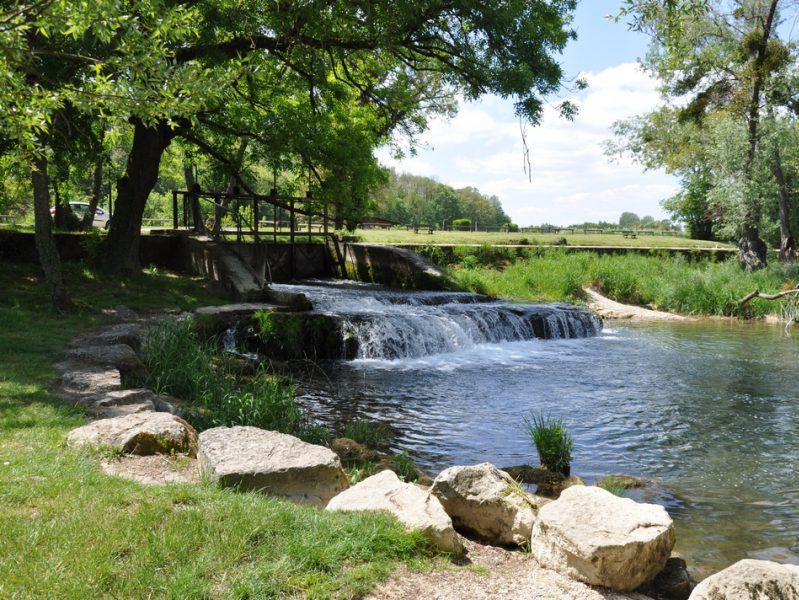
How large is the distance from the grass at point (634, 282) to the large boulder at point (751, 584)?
711 inches

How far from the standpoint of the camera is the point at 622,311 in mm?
22344

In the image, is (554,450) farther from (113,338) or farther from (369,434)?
(113,338)

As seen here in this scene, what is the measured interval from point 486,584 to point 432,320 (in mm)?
11610

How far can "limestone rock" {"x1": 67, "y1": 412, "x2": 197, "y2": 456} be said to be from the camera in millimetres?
5707

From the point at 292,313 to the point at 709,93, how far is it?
2057cm

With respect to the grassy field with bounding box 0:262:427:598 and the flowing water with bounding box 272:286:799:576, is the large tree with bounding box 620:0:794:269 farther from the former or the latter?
the grassy field with bounding box 0:262:427:598

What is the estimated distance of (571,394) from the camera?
37.6 ft

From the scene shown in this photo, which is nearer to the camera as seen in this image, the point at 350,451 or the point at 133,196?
the point at 350,451

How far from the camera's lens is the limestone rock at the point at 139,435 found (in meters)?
5.71

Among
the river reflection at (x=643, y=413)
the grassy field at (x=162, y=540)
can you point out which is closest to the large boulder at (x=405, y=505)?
the grassy field at (x=162, y=540)

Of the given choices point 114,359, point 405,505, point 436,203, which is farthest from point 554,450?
point 436,203

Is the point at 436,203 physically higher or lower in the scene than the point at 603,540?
higher

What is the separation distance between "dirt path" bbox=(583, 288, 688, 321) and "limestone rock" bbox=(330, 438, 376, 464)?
15.5 m

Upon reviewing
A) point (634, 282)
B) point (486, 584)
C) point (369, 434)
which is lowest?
point (369, 434)
